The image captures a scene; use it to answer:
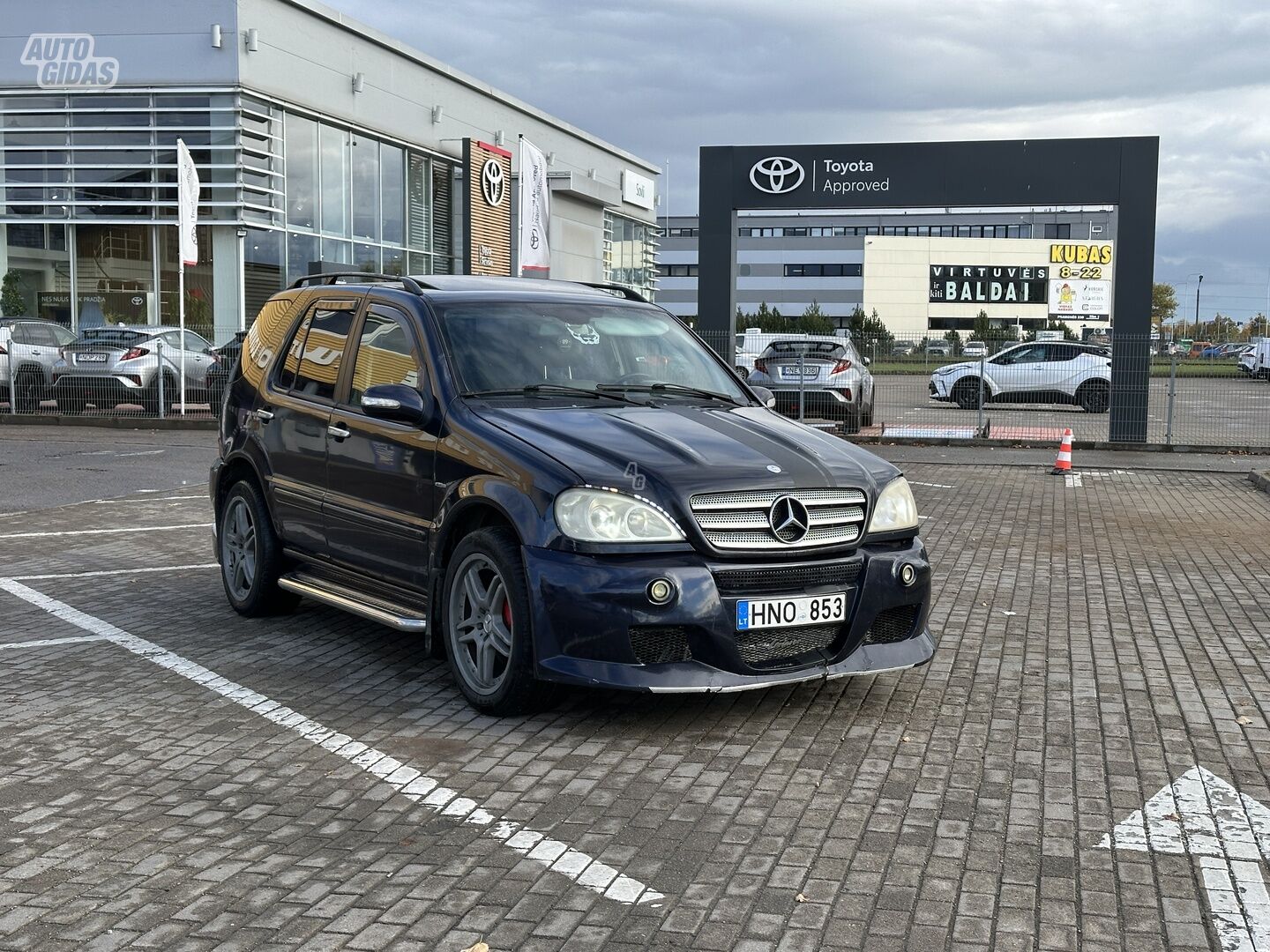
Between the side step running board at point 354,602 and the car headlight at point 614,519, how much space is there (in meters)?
1.09

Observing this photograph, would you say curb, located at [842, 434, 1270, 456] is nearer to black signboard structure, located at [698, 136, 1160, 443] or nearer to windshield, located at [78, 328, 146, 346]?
black signboard structure, located at [698, 136, 1160, 443]

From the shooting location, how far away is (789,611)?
209 inches

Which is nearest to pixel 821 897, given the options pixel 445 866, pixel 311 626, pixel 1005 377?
pixel 445 866

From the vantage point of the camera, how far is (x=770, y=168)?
76.3 ft

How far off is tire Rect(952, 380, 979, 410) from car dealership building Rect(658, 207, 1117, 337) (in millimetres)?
65687

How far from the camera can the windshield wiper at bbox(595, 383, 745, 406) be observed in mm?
6402

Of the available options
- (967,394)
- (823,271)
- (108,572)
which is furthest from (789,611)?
(823,271)

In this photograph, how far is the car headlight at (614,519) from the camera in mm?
5180

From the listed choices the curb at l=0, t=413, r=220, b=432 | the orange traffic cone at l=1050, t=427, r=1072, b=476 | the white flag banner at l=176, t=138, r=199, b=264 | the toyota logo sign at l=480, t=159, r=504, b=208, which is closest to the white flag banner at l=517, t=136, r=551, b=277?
the toyota logo sign at l=480, t=159, r=504, b=208

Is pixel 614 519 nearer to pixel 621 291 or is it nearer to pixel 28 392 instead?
pixel 621 291

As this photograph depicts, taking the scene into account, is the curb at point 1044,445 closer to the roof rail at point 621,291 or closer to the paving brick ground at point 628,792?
the paving brick ground at point 628,792

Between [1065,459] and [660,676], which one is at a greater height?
[660,676]

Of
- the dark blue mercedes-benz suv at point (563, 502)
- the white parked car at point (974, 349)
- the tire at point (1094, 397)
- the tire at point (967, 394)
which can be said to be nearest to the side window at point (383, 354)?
the dark blue mercedes-benz suv at point (563, 502)

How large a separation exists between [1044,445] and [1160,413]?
2020 millimetres
